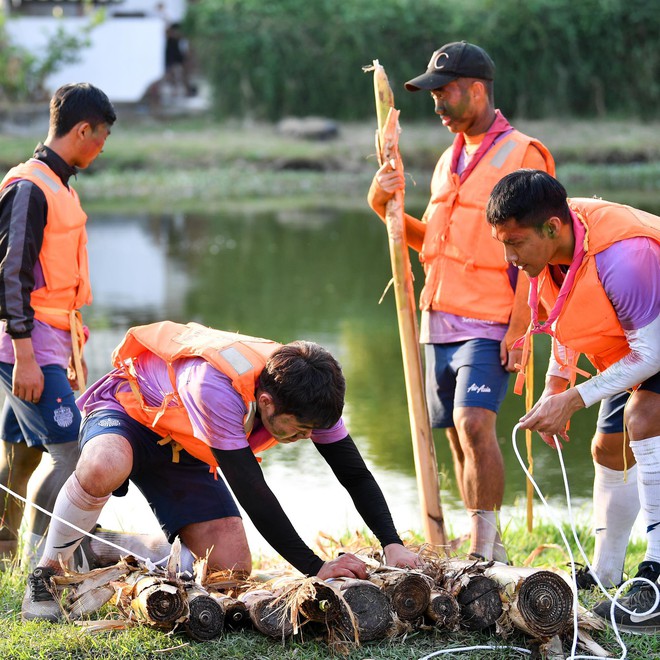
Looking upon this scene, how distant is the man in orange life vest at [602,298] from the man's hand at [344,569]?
78 centimetres

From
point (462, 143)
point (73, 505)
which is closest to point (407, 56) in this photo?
point (462, 143)

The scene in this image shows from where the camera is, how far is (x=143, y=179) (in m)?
24.0

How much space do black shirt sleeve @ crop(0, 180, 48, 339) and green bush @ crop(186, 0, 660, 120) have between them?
2572cm

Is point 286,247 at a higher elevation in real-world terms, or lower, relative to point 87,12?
lower

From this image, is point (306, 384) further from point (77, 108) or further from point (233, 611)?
point (77, 108)

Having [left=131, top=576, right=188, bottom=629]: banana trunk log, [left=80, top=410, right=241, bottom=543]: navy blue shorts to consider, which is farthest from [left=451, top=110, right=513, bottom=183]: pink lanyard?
[left=131, top=576, right=188, bottom=629]: banana trunk log

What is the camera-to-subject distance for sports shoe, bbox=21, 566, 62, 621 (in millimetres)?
4273

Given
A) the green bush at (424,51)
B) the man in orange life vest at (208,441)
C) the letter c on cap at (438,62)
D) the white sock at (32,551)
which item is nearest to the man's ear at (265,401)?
the man in orange life vest at (208,441)

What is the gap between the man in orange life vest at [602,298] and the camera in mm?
4129

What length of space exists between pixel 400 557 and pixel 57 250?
2.00 metres

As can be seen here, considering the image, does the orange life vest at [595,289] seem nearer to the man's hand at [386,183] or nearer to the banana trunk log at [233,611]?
→ the man's hand at [386,183]

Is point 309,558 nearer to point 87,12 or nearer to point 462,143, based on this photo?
point 462,143

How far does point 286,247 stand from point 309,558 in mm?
13098

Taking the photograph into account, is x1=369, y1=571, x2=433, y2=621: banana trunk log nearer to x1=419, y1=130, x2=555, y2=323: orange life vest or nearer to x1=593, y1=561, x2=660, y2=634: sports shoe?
x1=593, y1=561, x2=660, y2=634: sports shoe
